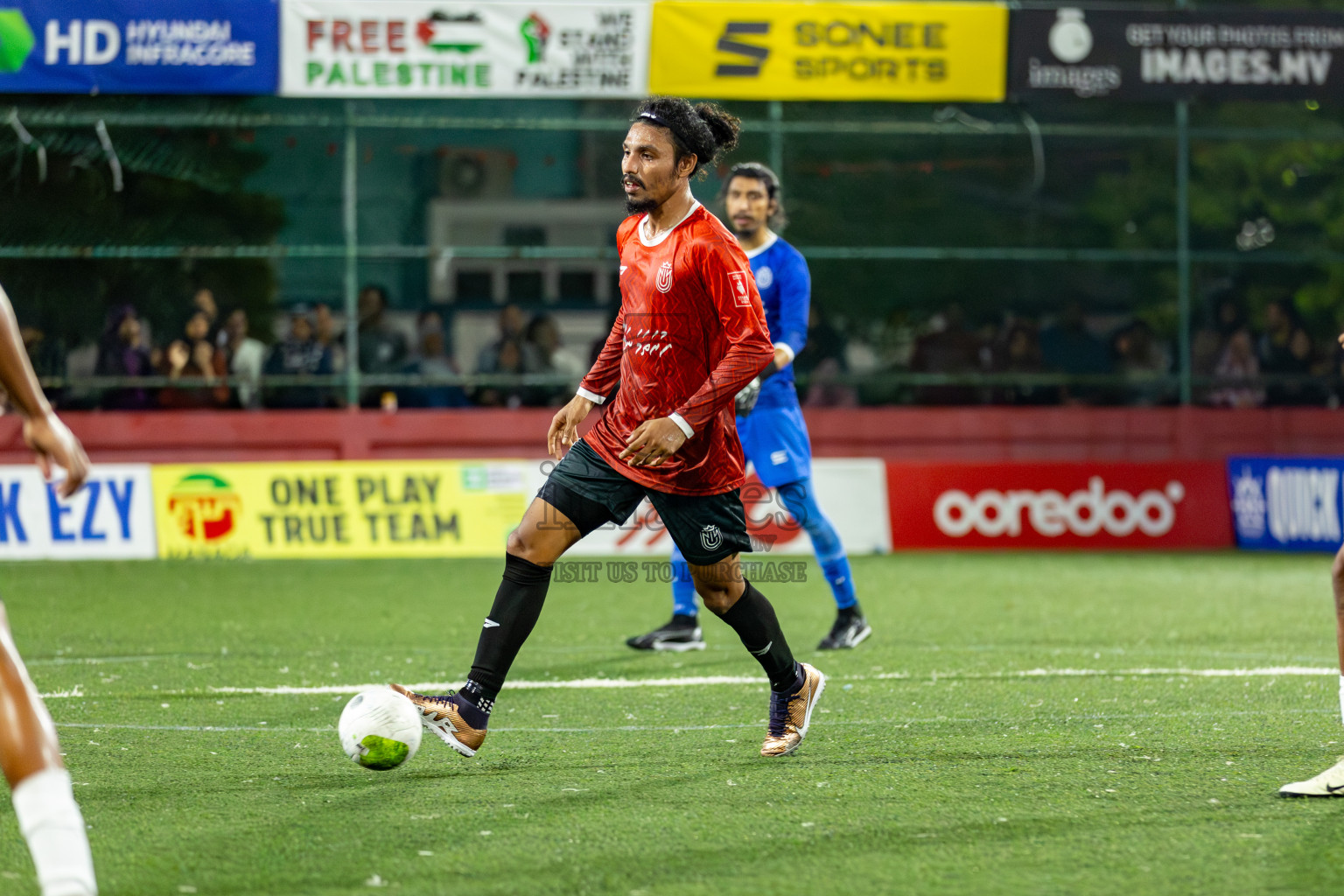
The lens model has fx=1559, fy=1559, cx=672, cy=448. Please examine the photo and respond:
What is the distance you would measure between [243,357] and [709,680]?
10.4m

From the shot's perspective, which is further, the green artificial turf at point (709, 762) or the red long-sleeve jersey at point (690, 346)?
the red long-sleeve jersey at point (690, 346)

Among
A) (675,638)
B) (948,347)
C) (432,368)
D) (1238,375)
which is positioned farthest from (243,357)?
(1238,375)

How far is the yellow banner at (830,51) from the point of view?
622 inches

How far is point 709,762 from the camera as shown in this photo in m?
5.03

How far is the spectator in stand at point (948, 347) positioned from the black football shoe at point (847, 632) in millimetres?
9314

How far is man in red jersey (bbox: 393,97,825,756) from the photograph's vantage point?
485cm

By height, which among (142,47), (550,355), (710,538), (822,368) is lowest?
(710,538)

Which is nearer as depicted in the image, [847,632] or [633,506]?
[633,506]

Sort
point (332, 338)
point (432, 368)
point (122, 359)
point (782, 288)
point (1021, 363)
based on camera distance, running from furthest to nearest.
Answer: point (1021, 363) < point (432, 368) < point (332, 338) < point (122, 359) < point (782, 288)

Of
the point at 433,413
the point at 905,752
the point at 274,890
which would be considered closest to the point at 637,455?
the point at 905,752

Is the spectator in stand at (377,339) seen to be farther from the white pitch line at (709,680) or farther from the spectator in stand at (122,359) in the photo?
the white pitch line at (709,680)

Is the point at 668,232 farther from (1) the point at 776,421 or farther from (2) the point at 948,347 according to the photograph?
(2) the point at 948,347

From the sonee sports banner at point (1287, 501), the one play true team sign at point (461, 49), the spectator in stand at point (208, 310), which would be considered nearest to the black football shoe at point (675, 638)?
the sonee sports banner at point (1287, 501)

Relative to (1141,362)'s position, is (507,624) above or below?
below
